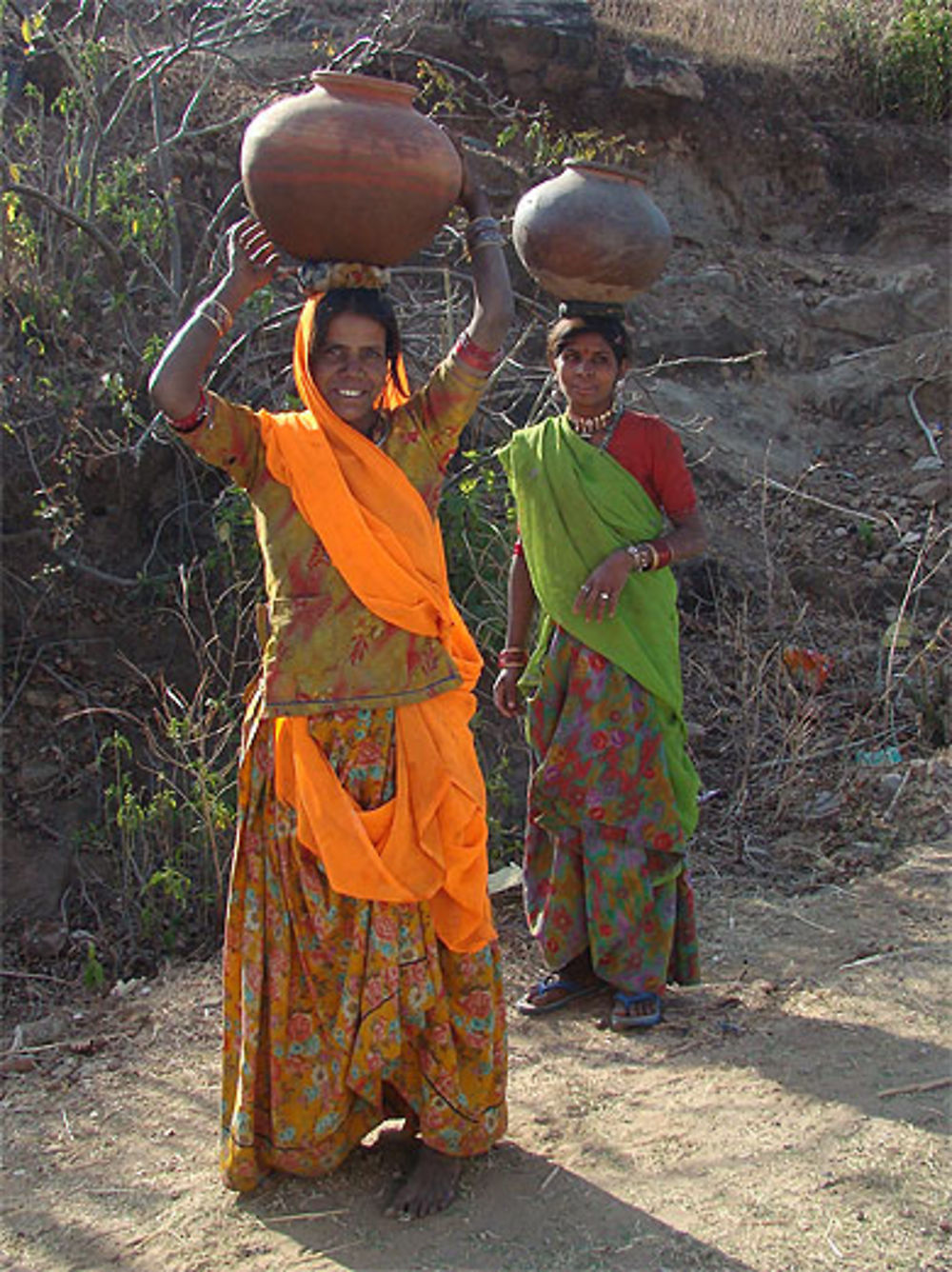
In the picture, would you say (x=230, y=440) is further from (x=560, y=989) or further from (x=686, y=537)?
(x=560, y=989)

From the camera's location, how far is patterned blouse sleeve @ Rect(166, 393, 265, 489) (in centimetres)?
261

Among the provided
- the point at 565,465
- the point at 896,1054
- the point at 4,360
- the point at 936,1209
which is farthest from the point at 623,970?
the point at 4,360

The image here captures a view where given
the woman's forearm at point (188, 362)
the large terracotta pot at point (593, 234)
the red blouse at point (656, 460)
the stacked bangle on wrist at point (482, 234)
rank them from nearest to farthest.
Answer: the woman's forearm at point (188, 362)
the stacked bangle on wrist at point (482, 234)
the large terracotta pot at point (593, 234)
the red blouse at point (656, 460)

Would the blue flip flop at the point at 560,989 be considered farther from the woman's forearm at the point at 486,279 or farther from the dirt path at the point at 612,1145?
the woman's forearm at the point at 486,279

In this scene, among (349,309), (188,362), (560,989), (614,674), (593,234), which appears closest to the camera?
(188,362)

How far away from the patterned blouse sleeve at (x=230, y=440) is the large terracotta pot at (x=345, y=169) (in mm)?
337

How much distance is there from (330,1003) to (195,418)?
116 cm

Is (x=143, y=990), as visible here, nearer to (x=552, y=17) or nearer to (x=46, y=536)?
(x=46, y=536)

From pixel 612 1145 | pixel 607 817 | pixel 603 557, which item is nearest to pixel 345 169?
pixel 603 557

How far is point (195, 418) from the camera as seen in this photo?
257 centimetres

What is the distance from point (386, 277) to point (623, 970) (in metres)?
1.94

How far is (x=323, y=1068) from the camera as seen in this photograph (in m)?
2.66

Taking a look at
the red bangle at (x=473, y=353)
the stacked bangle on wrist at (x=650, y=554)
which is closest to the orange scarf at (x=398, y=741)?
the red bangle at (x=473, y=353)

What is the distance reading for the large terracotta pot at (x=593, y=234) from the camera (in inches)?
133
